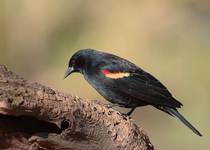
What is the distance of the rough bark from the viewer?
3607mm

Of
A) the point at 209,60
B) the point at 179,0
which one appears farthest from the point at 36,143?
the point at 179,0

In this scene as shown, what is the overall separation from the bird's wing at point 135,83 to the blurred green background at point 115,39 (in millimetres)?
4874

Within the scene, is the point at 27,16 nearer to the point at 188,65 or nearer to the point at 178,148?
the point at 188,65

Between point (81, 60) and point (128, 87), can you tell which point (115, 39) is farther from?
point (128, 87)

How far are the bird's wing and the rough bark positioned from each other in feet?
4.38

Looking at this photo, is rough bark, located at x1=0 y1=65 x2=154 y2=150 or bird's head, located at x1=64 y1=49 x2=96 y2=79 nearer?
rough bark, located at x1=0 y1=65 x2=154 y2=150

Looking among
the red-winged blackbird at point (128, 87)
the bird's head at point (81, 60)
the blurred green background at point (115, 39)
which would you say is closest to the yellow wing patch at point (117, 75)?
the red-winged blackbird at point (128, 87)

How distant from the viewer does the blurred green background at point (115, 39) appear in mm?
10758

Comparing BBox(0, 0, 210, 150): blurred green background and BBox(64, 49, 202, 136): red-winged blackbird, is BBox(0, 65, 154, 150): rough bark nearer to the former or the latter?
BBox(64, 49, 202, 136): red-winged blackbird

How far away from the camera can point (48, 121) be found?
376cm

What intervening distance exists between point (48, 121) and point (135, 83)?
1775mm

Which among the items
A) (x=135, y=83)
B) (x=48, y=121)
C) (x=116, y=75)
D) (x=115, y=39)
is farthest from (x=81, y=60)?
(x=115, y=39)

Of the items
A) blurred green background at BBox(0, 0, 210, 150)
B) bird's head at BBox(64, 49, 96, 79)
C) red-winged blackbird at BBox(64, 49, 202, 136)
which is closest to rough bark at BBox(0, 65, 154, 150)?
red-winged blackbird at BBox(64, 49, 202, 136)

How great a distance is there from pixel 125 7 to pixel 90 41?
2.82ft
